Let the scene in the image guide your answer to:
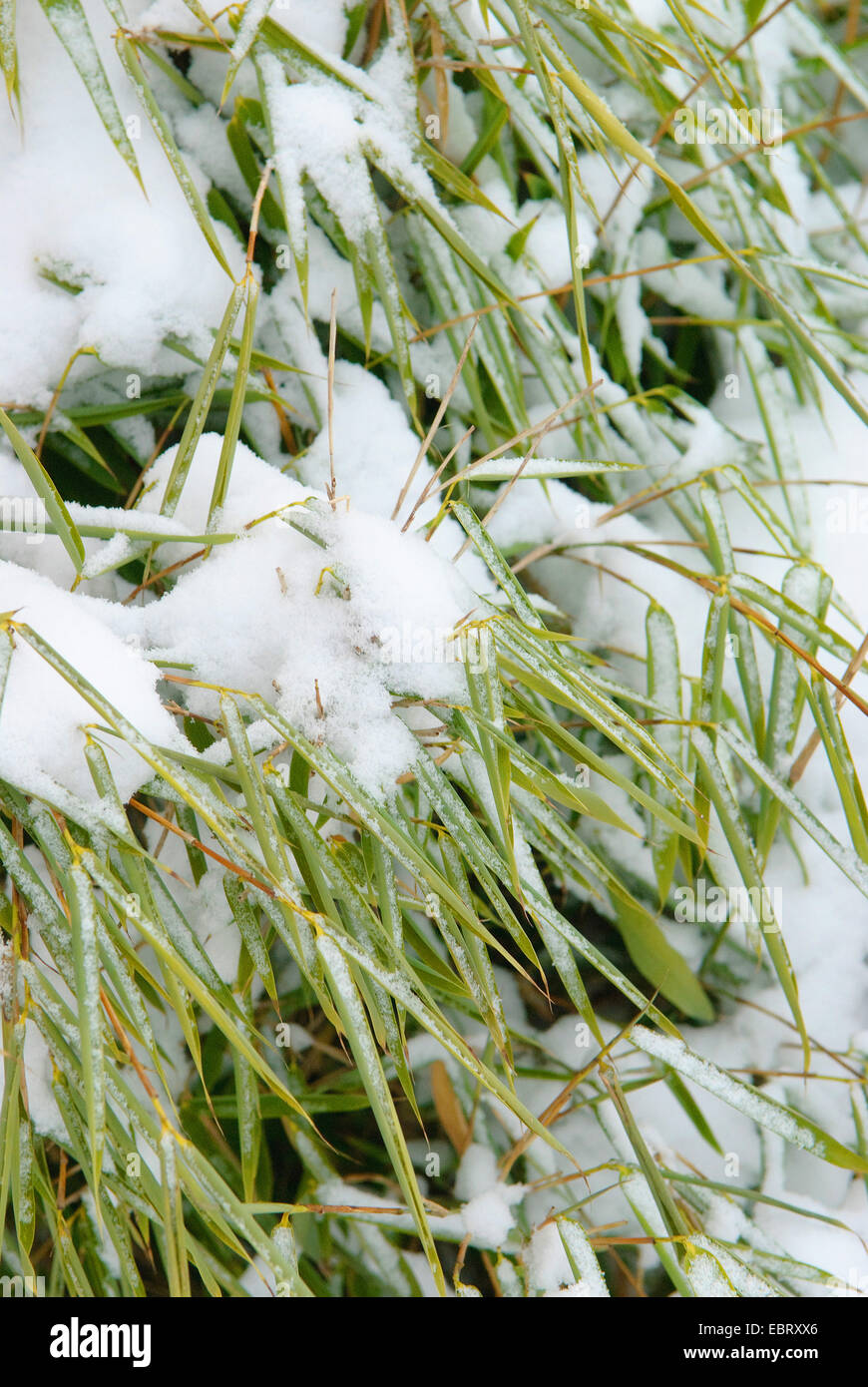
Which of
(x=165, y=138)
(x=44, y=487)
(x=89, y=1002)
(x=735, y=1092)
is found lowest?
(x=735, y=1092)

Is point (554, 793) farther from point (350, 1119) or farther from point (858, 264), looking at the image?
point (858, 264)

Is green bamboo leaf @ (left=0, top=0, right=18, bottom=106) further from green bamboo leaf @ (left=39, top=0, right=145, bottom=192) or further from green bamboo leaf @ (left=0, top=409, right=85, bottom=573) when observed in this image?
green bamboo leaf @ (left=0, top=409, right=85, bottom=573)

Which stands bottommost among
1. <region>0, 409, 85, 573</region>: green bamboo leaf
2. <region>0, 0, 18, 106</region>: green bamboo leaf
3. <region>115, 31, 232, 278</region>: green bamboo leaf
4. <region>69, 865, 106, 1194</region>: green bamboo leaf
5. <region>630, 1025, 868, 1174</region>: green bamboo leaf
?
<region>630, 1025, 868, 1174</region>: green bamboo leaf

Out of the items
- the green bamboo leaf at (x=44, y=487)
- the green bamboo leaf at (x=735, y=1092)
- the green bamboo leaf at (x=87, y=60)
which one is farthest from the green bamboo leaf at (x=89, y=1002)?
the green bamboo leaf at (x=87, y=60)

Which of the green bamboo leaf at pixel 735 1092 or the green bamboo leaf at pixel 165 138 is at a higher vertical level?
the green bamboo leaf at pixel 165 138

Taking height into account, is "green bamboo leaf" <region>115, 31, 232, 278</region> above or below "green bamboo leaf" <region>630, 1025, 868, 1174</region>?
above

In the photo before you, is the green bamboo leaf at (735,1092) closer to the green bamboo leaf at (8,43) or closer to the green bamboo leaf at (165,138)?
the green bamboo leaf at (165,138)

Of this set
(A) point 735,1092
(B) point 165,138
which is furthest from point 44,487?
(A) point 735,1092

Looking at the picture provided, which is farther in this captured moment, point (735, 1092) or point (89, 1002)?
point (735, 1092)

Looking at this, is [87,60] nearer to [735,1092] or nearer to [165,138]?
[165,138]

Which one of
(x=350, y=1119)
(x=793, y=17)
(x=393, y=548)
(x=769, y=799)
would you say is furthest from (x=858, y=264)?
(x=350, y=1119)

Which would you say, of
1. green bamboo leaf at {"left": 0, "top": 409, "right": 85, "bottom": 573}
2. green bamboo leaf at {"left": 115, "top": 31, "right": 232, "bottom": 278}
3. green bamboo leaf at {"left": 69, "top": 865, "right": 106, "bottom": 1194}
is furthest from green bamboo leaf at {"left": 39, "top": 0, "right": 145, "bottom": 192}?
green bamboo leaf at {"left": 69, "top": 865, "right": 106, "bottom": 1194}
